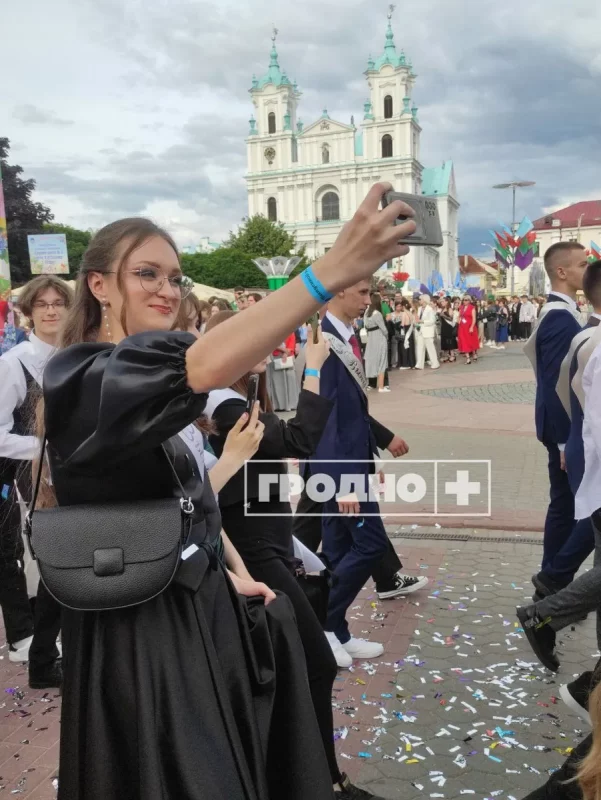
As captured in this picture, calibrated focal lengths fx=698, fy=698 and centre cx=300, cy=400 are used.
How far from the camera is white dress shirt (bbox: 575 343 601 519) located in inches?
120

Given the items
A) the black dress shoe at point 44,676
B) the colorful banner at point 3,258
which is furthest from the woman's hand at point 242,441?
the colorful banner at point 3,258

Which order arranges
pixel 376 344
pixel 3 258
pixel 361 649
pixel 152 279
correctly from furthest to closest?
pixel 376 344 < pixel 3 258 < pixel 361 649 < pixel 152 279

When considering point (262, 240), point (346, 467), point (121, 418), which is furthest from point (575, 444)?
point (262, 240)

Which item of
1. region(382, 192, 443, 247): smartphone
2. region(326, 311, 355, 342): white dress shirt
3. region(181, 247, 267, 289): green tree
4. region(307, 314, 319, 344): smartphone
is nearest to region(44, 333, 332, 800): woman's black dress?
region(382, 192, 443, 247): smartphone

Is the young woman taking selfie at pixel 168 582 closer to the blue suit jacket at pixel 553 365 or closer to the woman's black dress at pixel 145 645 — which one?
the woman's black dress at pixel 145 645

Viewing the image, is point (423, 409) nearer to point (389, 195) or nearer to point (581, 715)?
point (581, 715)

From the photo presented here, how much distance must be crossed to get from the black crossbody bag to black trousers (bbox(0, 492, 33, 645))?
2670 millimetres

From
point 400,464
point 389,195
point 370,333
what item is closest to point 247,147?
point 370,333

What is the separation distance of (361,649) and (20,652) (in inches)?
81.1

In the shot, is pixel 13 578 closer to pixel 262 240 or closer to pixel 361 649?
pixel 361 649

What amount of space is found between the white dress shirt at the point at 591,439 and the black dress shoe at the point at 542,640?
67 centimetres

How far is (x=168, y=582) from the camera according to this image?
145cm

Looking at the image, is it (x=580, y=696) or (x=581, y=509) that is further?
(x=581, y=509)

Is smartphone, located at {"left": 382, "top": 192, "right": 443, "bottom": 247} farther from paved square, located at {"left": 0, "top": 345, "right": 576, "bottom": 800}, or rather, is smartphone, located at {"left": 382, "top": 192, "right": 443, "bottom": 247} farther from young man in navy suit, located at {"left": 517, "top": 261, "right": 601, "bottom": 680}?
paved square, located at {"left": 0, "top": 345, "right": 576, "bottom": 800}
